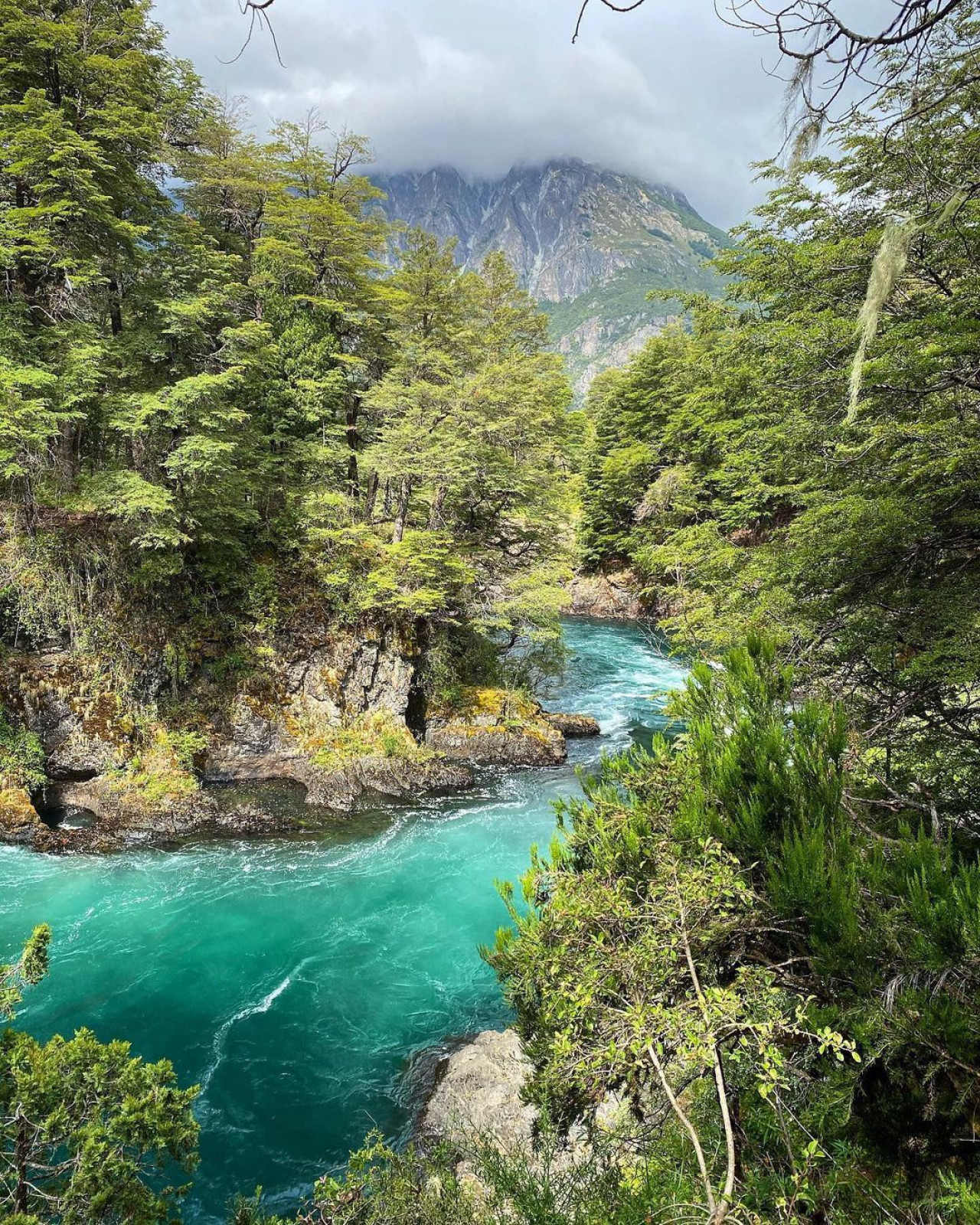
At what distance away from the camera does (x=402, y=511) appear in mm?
14414

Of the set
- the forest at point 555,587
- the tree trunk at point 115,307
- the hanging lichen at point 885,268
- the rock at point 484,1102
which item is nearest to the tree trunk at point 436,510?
the forest at point 555,587

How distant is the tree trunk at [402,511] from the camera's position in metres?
14.3

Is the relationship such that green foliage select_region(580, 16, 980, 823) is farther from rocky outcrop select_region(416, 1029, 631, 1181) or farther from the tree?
the tree

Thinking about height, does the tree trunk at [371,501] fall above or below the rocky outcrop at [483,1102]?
above

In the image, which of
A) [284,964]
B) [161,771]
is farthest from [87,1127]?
[161,771]

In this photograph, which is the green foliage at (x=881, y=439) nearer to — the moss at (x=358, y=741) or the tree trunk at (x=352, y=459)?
the moss at (x=358, y=741)

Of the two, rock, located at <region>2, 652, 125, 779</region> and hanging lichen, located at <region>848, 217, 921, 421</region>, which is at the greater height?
hanging lichen, located at <region>848, 217, 921, 421</region>

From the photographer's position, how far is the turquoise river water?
6047 millimetres

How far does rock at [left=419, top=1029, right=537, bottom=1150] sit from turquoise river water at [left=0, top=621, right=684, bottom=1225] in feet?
1.51

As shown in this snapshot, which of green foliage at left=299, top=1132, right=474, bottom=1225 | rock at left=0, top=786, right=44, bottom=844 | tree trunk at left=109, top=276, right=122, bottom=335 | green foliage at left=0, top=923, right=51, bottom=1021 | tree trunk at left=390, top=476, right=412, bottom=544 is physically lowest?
rock at left=0, top=786, right=44, bottom=844

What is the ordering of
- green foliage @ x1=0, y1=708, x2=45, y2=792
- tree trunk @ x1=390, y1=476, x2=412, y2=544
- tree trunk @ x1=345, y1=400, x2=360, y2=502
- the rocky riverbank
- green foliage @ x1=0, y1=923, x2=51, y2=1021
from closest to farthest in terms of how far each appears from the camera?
green foliage @ x1=0, y1=923, x2=51, y2=1021, green foliage @ x1=0, y1=708, x2=45, y2=792, the rocky riverbank, tree trunk @ x1=390, y1=476, x2=412, y2=544, tree trunk @ x1=345, y1=400, x2=360, y2=502

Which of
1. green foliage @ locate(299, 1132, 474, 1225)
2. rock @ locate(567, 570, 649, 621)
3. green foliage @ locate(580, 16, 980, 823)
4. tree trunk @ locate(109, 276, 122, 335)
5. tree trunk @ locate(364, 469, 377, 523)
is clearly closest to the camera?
green foliage @ locate(299, 1132, 474, 1225)

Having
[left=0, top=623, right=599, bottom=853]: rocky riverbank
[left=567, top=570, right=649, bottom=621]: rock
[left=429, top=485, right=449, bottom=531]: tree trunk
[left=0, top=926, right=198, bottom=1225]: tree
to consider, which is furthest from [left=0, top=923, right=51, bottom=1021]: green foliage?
[left=567, top=570, right=649, bottom=621]: rock

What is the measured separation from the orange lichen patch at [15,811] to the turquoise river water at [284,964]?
0.43 m
